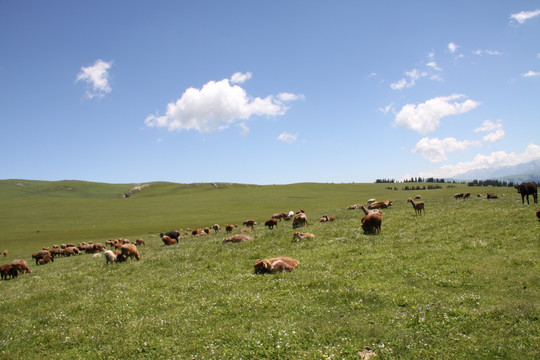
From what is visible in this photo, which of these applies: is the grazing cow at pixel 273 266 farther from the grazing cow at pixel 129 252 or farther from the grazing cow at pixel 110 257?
the grazing cow at pixel 110 257

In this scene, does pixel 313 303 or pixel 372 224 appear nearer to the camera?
pixel 313 303

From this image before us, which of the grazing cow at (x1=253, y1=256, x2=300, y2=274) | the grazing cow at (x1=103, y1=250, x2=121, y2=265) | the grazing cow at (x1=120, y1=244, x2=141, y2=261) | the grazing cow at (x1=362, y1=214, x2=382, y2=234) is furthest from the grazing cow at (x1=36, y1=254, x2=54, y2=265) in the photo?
the grazing cow at (x1=362, y1=214, x2=382, y2=234)

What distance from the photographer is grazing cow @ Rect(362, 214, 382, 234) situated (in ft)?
71.4

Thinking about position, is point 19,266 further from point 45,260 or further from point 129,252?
point 129,252

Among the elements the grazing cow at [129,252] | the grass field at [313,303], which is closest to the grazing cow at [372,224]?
the grass field at [313,303]

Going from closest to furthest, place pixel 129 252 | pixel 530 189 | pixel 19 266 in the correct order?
pixel 129 252
pixel 19 266
pixel 530 189

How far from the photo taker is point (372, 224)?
72.0 feet

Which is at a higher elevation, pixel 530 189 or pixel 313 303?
pixel 530 189

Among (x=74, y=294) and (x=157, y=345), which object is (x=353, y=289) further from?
(x=74, y=294)

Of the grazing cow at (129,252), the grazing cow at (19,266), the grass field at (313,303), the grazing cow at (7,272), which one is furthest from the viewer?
the grazing cow at (19,266)

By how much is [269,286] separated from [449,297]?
644 cm

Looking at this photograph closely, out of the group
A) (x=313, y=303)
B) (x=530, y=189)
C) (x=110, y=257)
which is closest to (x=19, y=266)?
(x=110, y=257)

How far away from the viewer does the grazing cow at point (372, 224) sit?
21750 millimetres

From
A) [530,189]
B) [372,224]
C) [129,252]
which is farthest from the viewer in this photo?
Answer: [530,189]
